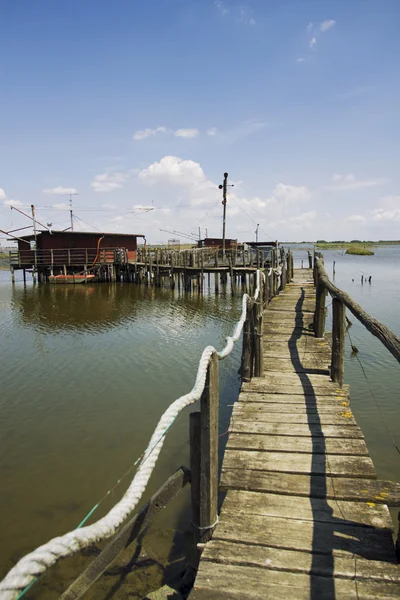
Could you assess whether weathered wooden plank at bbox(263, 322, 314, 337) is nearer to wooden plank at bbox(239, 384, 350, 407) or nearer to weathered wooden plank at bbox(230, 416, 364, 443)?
wooden plank at bbox(239, 384, 350, 407)

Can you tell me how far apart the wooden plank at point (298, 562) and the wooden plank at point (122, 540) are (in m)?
0.52

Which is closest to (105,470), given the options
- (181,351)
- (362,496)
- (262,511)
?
(262,511)

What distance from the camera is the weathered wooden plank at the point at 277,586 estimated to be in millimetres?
2367

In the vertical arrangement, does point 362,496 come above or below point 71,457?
above

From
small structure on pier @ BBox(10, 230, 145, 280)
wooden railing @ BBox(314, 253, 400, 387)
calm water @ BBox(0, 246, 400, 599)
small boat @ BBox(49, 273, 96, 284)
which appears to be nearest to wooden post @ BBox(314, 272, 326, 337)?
wooden railing @ BBox(314, 253, 400, 387)

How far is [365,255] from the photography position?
3469 inches

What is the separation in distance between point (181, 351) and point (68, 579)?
8987 millimetres

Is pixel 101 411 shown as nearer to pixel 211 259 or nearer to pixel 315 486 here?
pixel 315 486

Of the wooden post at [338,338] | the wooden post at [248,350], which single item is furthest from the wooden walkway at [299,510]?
the wooden post at [248,350]

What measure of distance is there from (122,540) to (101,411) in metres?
5.94

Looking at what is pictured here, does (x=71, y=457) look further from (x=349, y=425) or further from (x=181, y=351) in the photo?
(x=181, y=351)

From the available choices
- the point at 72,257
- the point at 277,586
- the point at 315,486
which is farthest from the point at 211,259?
the point at 277,586

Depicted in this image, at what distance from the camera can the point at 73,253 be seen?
116 feet

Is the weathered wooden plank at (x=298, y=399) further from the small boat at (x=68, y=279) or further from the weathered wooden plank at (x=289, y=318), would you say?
the small boat at (x=68, y=279)
